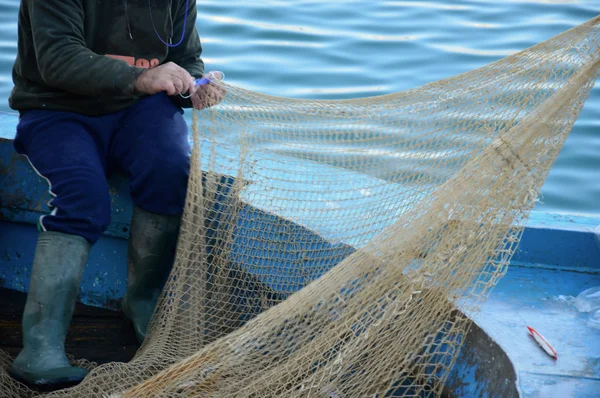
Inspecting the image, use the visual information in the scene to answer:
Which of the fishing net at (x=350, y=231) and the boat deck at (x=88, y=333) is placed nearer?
the fishing net at (x=350, y=231)

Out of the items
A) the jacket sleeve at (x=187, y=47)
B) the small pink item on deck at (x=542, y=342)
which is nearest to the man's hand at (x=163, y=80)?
the jacket sleeve at (x=187, y=47)

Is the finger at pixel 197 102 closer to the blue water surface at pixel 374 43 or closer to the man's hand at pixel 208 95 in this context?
the man's hand at pixel 208 95

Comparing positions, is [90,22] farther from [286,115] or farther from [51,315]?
[51,315]

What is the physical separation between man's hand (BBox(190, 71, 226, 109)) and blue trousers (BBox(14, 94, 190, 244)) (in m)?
0.09

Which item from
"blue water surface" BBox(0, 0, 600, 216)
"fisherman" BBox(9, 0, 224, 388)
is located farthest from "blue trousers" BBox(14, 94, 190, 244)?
"blue water surface" BBox(0, 0, 600, 216)

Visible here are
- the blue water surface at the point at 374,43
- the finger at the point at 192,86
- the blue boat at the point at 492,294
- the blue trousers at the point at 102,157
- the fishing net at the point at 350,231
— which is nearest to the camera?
the fishing net at the point at 350,231

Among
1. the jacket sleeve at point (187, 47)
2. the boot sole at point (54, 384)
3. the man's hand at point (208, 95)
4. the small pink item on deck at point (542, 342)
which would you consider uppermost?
the jacket sleeve at point (187, 47)

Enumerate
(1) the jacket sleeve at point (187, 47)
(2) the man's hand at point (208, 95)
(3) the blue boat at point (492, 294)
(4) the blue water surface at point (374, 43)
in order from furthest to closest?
(4) the blue water surface at point (374, 43)
(1) the jacket sleeve at point (187, 47)
(2) the man's hand at point (208, 95)
(3) the blue boat at point (492, 294)

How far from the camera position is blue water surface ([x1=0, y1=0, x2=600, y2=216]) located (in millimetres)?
5613

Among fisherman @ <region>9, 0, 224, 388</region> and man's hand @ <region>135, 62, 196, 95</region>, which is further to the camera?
man's hand @ <region>135, 62, 196, 95</region>

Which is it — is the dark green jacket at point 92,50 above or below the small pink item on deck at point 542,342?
above

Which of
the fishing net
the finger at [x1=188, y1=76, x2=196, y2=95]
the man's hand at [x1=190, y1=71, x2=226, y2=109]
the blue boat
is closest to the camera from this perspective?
the fishing net

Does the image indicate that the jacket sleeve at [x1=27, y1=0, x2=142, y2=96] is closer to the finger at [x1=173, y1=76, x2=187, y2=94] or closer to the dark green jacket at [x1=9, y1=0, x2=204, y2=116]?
the dark green jacket at [x1=9, y1=0, x2=204, y2=116]

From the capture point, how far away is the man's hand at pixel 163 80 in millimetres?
2166
